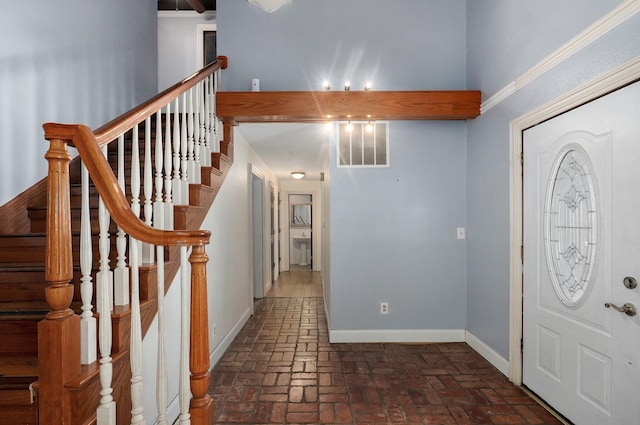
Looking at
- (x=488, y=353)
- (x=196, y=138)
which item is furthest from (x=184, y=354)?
(x=488, y=353)

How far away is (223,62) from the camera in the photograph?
10.2ft

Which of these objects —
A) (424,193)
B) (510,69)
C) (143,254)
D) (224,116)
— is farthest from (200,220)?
(510,69)

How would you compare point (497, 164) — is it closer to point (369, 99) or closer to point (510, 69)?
point (510, 69)

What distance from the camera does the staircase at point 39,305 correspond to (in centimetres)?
115

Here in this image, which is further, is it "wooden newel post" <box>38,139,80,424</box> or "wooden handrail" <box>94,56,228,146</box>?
"wooden handrail" <box>94,56,228,146</box>

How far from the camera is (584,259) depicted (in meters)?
1.82

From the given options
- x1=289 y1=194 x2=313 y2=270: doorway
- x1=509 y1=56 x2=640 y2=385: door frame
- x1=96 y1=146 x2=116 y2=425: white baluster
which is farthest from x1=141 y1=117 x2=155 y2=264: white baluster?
x1=289 y1=194 x2=313 y2=270: doorway

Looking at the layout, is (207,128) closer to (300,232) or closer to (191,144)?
(191,144)

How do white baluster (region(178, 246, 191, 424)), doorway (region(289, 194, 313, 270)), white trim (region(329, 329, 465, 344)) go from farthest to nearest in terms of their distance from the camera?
doorway (region(289, 194, 313, 270))
white trim (region(329, 329, 465, 344))
white baluster (region(178, 246, 191, 424))

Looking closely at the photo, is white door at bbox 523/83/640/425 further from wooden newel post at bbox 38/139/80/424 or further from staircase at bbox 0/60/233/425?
wooden newel post at bbox 38/139/80/424

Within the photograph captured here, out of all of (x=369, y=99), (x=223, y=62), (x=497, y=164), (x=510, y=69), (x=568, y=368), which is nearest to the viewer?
(x=568, y=368)

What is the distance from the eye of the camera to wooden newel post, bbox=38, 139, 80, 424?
1057 mm

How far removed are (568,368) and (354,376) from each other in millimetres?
1466

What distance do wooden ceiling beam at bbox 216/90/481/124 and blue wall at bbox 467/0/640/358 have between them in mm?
278
